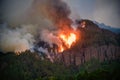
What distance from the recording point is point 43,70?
7.64m

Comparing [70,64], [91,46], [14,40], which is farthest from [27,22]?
[91,46]

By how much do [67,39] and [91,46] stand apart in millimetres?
1197

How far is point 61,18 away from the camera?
25.5ft

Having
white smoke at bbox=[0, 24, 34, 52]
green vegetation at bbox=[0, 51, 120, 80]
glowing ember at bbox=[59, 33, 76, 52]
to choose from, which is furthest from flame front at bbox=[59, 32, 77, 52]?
white smoke at bbox=[0, 24, 34, 52]

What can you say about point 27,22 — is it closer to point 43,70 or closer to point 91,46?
point 43,70

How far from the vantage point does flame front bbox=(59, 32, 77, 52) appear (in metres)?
7.34

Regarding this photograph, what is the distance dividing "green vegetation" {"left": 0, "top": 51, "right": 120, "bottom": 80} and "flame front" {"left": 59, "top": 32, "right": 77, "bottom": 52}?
445mm

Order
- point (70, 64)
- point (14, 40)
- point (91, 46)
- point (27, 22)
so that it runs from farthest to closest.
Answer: point (91, 46), point (70, 64), point (27, 22), point (14, 40)

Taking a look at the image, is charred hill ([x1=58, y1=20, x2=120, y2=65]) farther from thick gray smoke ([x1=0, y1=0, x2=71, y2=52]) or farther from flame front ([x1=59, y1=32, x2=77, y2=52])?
thick gray smoke ([x1=0, y1=0, x2=71, y2=52])

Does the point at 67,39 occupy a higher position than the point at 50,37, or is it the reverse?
the point at 50,37

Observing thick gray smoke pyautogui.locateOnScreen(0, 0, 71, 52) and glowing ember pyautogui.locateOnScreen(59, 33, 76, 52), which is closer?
thick gray smoke pyautogui.locateOnScreen(0, 0, 71, 52)

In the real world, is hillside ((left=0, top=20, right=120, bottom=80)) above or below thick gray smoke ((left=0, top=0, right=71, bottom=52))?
below

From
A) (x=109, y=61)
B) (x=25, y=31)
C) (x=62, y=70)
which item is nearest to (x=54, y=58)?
(x=62, y=70)

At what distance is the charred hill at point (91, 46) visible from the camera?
764 centimetres
